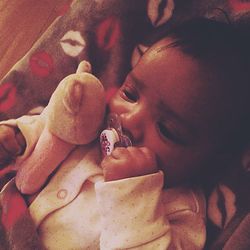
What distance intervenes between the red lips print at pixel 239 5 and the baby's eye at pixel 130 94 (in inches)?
9.9

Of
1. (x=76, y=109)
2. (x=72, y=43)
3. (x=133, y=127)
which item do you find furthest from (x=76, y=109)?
(x=72, y=43)

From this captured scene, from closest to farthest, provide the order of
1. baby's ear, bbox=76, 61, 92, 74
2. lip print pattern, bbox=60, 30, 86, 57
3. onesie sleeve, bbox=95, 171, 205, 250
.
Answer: onesie sleeve, bbox=95, 171, 205, 250, baby's ear, bbox=76, 61, 92, 74, lip print pattern, bbox=60, 30, 86, 57

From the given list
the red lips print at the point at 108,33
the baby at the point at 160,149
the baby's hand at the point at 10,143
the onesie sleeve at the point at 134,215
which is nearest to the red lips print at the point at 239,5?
the baby at the point at 160,149

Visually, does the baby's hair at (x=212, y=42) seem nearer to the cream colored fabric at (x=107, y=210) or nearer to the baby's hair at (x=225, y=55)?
the baby's hair at (x=225, y=55)

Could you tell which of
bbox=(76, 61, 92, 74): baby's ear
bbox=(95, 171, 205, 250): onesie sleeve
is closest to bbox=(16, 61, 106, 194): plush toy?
bbox=(76, 61, 92, 74): baby's ear

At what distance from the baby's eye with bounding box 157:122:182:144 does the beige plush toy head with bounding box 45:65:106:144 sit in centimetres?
11

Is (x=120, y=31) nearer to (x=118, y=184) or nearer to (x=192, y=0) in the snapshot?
(x=192, y=0)

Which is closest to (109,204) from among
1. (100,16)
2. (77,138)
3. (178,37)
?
(77,138)

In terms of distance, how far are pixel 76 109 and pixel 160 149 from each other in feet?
0.52

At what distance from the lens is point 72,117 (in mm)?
735

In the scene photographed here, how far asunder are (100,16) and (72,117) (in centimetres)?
26

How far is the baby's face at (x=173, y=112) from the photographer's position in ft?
2.26

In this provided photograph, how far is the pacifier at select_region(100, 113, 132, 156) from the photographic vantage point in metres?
0.73

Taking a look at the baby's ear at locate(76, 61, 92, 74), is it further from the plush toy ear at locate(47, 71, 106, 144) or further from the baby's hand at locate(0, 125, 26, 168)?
the baby's hand at locate(0, 125, 26, 168)
